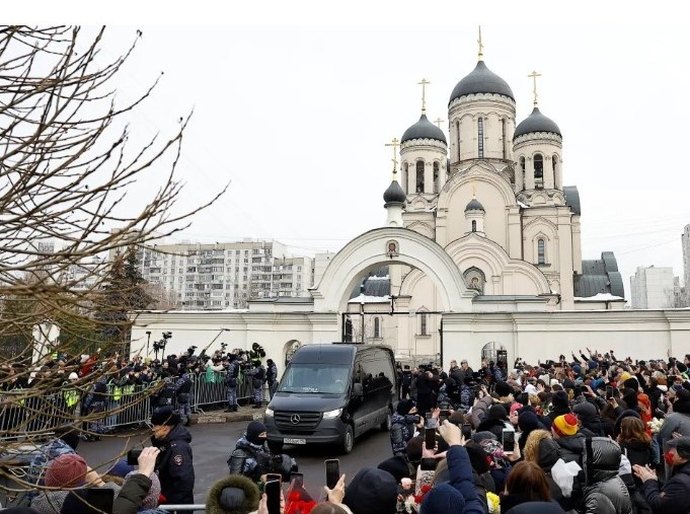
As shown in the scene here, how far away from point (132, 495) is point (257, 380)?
51.9ft

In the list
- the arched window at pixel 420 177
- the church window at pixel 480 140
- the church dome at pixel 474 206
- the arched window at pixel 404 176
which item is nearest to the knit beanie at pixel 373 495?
the church dome at pixel 474 206

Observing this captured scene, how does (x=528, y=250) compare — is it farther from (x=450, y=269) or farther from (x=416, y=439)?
(x=416, y=439)

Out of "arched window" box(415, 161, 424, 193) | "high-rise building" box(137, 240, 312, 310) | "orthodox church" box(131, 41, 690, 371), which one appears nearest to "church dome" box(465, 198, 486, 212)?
"orthodox church" box(131, 41, 690, 371)

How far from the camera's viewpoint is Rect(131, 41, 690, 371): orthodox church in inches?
942

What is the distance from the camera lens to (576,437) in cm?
535

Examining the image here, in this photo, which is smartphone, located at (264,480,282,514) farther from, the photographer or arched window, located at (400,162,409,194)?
arched window, located at (400,162,409,194)

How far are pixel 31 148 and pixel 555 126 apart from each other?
45.6 meters

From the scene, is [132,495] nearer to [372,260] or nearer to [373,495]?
[373,495]

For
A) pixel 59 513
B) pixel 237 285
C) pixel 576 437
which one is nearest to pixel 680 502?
pixel 576 437

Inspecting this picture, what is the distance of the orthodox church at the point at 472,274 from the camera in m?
23.9

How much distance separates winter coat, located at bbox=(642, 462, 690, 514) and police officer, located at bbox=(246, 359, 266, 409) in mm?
15744

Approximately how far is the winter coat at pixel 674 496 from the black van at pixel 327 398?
765cm

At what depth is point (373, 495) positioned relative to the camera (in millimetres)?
3906

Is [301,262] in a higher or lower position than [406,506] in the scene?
higher
